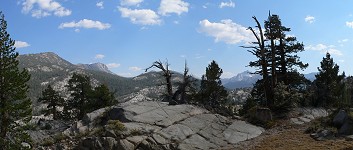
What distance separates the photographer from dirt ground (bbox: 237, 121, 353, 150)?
22453 millimetres

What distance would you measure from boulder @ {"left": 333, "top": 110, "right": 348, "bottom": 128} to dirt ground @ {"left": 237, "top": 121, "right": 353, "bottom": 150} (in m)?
2.74

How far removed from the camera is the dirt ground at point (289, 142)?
884 inches

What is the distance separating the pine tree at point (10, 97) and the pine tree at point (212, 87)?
3634cm

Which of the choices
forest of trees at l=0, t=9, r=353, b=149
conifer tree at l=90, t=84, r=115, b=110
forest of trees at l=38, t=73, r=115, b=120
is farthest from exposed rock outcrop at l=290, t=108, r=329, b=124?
conifer tree at l=90, t=84, r=115, b=110

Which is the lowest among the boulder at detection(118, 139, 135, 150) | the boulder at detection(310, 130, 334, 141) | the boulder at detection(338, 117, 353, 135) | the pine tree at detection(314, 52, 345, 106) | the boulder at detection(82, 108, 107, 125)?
the boulder at detection(118, 139, 135, 150)

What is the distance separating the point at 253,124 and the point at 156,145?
42.2 feet

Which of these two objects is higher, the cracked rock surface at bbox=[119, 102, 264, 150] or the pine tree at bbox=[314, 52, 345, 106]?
the pine tree at bbox=[314, 52, 345, 106]

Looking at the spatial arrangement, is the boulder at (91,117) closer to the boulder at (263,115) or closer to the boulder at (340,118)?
the boulder at (263,115)

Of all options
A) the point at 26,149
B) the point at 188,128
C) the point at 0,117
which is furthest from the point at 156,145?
the point at 0,117

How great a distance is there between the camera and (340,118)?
2778 cm

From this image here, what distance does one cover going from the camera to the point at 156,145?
24.2 m

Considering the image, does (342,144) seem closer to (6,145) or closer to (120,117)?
(120,117)

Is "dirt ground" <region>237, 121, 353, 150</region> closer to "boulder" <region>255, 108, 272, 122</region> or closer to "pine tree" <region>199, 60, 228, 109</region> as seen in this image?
"boulder" <region>255, 108, 272, 122</region>

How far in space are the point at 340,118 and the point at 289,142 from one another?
20.0 ft
